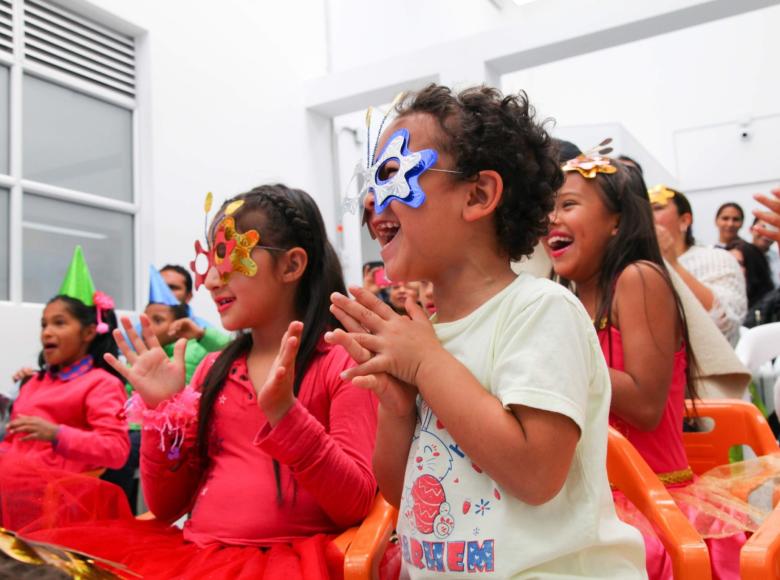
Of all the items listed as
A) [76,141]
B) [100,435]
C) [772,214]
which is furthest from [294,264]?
[76,141]

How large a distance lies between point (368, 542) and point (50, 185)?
12.5 ft

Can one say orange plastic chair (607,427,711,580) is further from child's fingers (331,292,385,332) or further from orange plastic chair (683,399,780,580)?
child's fingers (331,292,385,332)

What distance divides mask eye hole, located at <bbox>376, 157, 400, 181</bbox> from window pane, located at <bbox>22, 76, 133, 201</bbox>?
12.4ft

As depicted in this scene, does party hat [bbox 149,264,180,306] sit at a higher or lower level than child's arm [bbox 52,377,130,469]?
higher

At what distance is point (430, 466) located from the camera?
3.59 ft

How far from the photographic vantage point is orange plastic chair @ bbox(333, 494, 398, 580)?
1.25 m

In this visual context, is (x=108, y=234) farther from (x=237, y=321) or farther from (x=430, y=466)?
(x=430, y=466)

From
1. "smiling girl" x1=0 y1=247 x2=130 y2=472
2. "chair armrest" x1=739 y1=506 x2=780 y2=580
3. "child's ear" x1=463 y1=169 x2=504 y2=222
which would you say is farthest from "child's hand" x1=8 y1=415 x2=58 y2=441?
"chair armrest" x1=739 y1=506 x2=780 y2=580

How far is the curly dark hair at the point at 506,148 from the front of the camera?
3.78ft

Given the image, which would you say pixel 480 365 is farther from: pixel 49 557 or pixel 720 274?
pixel 720 274

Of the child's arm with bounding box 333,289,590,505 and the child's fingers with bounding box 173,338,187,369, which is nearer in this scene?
the child's arm with bounding box 333,289,590,505

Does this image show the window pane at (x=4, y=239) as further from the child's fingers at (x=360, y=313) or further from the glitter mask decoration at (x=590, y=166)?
the child's fingers at (x=360, y=313)

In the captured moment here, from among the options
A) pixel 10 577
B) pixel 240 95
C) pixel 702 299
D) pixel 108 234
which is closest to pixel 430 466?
pixel 10 577

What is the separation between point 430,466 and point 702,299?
7.57 feet
